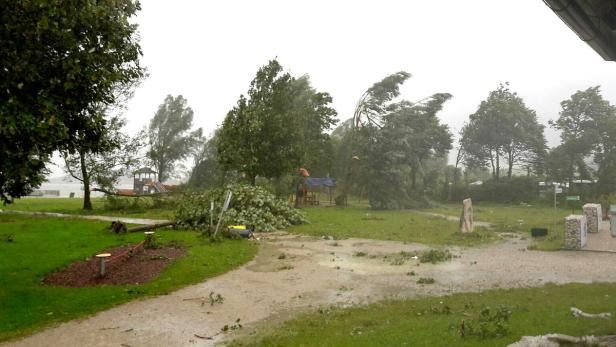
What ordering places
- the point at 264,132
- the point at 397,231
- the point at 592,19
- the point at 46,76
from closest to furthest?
1. the point at 592,19
2. the point at 46,76
3. the point at 397,231
4. the point at 264,132

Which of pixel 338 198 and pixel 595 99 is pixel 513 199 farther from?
pixel 338 198

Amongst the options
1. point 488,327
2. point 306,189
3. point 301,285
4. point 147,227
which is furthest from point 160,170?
point 488,327

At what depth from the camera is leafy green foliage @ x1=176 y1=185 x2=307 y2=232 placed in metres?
23.0

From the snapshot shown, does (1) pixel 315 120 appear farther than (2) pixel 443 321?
Yes

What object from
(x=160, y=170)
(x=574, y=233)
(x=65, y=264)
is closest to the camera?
(x=65, y=264)

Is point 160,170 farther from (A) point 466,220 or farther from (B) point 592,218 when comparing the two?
→ (B) point 592,218

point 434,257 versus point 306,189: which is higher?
point 306,189

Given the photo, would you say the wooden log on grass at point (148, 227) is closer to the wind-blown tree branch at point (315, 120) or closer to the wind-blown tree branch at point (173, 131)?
the wind-blown tree branch at point (315, 120)

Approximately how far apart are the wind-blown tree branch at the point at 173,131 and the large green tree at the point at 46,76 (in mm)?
60494

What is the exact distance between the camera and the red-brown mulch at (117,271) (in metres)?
11.5

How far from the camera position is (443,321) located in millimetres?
7988

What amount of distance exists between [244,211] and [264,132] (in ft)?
33.7

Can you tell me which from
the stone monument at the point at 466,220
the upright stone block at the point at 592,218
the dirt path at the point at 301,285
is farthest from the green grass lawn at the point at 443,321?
the upright stone block at the point at 592,218

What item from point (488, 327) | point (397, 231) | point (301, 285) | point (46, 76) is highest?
point (46, 76)
